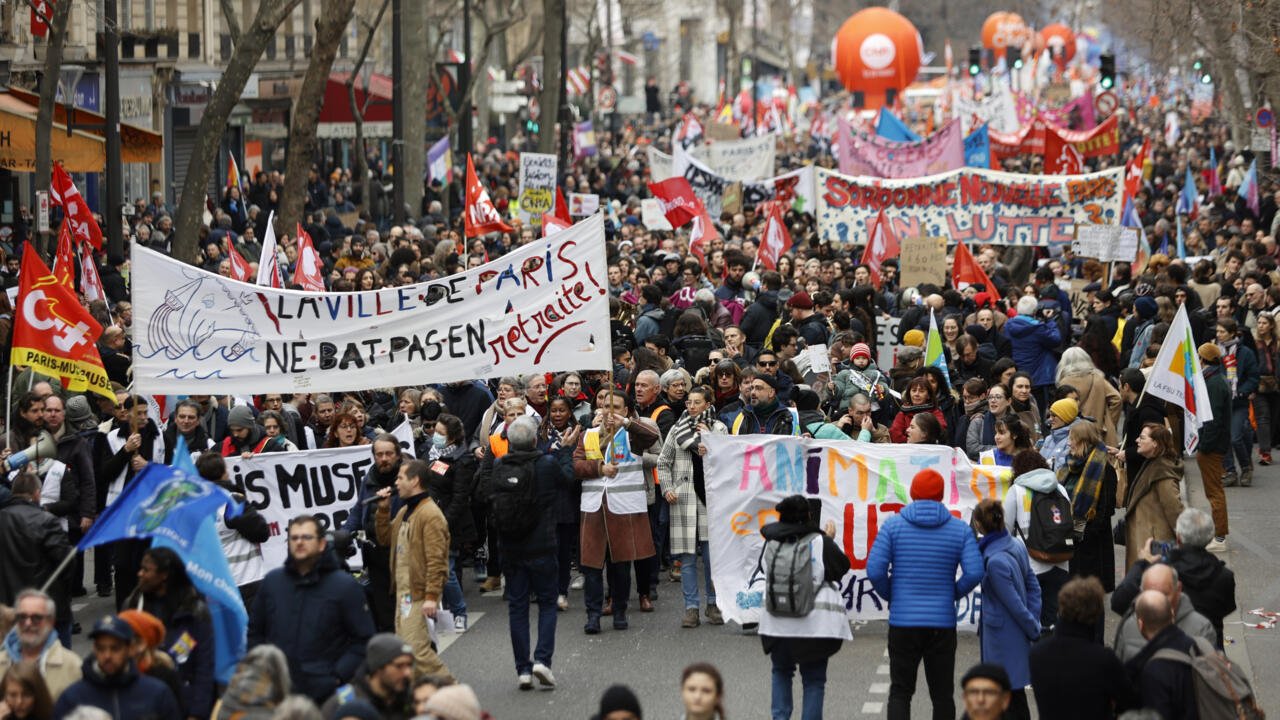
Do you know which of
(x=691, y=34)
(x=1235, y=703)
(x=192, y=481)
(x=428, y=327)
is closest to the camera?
(x=1235, y=703)

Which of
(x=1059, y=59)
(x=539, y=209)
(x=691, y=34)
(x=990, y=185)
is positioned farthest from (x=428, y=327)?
(x=691, y=34)

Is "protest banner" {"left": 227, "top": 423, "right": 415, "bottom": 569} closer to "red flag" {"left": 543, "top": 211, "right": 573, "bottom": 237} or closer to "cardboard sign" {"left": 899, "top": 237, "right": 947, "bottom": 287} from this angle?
"cardboard sign" {"left": 899, "top": 237, "right": 947, "bottom": 287}

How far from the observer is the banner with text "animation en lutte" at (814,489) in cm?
1137

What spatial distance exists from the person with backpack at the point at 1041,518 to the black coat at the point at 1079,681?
2.61 m

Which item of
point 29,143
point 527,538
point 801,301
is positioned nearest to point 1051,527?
point 527,538

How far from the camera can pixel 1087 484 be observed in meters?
11.0

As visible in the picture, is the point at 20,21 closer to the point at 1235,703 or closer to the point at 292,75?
the point at 292,75

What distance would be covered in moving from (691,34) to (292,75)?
72503 mm

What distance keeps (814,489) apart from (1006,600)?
2406 mm

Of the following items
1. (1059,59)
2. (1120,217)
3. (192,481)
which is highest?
(1059,59)

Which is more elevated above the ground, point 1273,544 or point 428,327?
point 428,327

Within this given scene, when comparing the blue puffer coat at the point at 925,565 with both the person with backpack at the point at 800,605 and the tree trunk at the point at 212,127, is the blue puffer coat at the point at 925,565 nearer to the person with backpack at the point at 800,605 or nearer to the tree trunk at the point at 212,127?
the person with backpack at the point at 800,605

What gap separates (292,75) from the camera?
41406 millimetres

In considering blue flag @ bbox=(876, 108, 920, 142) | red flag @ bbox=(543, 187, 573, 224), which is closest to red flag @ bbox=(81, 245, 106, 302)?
red flag @ bbox=(543, 187, 573, 224)
